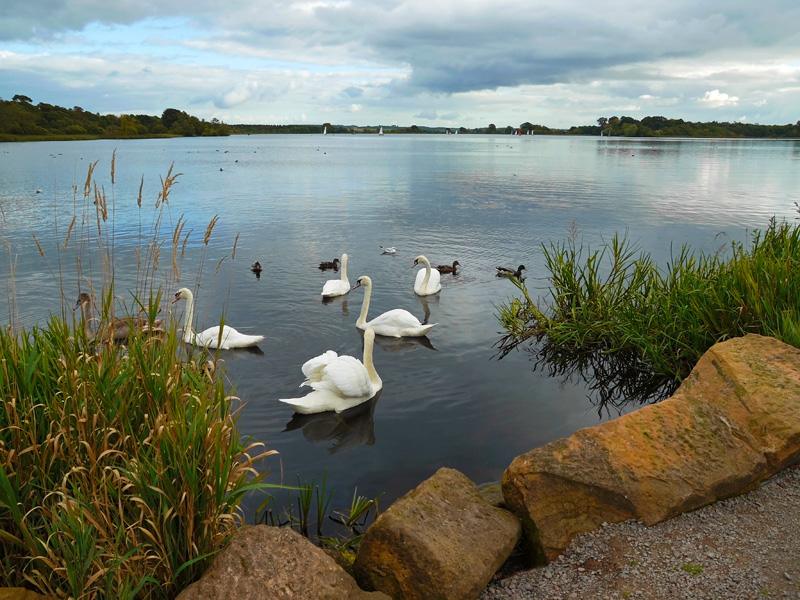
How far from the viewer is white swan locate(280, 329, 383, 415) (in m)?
Result: 8.23

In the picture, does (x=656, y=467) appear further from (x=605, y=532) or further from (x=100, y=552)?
(x=100, y=552)

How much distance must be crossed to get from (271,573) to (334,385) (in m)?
4.75

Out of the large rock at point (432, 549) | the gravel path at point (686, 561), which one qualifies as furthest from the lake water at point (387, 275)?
the gravel path at point (686, 561)

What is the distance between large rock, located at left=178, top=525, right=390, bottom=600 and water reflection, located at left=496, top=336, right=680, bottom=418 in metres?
5.56

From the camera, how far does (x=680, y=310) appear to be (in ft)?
27.8

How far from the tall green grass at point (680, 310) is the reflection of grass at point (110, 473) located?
627cm

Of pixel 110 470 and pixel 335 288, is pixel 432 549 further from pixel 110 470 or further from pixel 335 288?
pixel 335 288

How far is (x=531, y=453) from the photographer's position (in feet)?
16.9

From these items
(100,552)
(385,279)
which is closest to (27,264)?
(385,279)

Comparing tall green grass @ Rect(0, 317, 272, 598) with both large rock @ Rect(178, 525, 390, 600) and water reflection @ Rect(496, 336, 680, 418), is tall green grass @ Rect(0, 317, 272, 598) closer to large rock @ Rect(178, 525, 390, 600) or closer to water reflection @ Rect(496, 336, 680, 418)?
large rock @ Rect(178, 525, 390, 600)

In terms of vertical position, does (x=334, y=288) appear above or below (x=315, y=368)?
above

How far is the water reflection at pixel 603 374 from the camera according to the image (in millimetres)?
8812

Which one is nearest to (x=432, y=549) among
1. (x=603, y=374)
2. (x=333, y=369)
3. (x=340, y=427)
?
(x=340, y=427)

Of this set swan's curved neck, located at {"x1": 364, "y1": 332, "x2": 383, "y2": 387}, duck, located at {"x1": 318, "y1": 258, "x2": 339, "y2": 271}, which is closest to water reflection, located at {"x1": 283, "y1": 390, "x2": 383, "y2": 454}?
swan's curved neck, located at {"x1": 364, "y1": 332, "x2": 383, "y2": 387}
